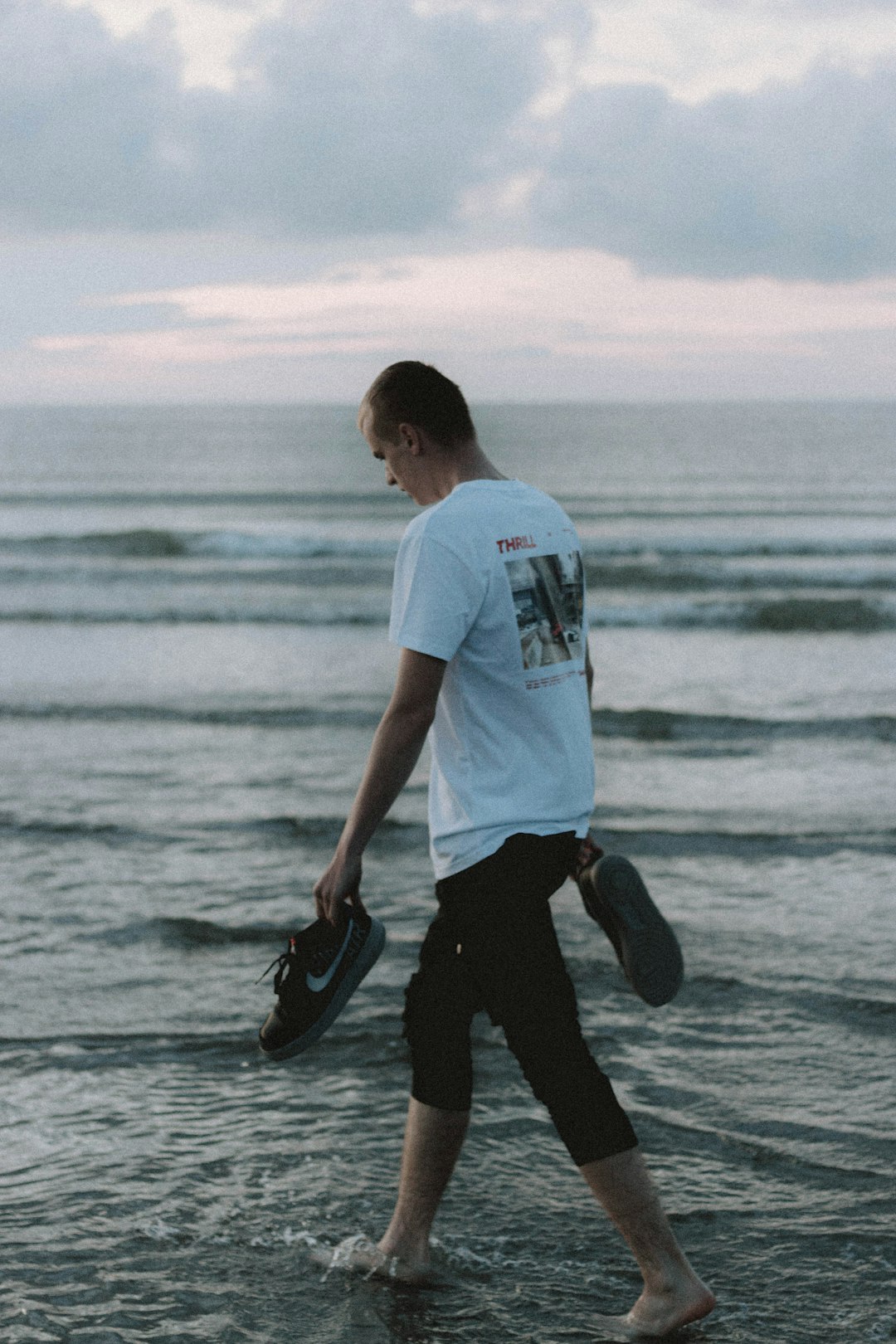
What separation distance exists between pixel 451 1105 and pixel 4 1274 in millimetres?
1038

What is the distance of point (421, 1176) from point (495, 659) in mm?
1127

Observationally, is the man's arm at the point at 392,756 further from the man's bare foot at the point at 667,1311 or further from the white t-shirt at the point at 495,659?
→ the man's bare foot at the point at 667,1311

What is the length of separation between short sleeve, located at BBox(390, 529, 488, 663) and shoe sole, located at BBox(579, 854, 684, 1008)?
1.81 ft

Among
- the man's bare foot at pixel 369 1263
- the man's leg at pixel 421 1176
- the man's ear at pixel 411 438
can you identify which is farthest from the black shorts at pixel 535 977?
the man's ear at pixel 411 438

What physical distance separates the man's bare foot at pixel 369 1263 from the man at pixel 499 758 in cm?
42

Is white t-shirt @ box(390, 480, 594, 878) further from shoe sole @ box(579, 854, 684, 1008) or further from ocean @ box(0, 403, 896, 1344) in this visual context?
ocean @ box(0, 403, 896, 1344)

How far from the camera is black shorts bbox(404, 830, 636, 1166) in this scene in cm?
267

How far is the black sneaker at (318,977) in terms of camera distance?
2862 millimetres

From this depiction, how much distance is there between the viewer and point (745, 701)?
1110 cm

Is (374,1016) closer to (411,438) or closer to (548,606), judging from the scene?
(548,606)

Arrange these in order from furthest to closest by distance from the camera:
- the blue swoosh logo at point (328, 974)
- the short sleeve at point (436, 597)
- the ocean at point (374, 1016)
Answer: the ocean at point (374, 1016) → the blue swoosh logo at point (328, 974) → the short sleeve at point (436, 597)

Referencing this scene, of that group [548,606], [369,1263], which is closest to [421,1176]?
[369,1263]

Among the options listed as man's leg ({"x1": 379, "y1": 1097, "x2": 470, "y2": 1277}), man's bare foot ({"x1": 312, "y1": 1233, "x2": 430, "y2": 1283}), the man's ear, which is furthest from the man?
man's bare foot ({"x1": 312, "y1": 1233, "x2": 430, "y2": 1283})

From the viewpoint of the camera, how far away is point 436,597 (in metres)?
2.60
